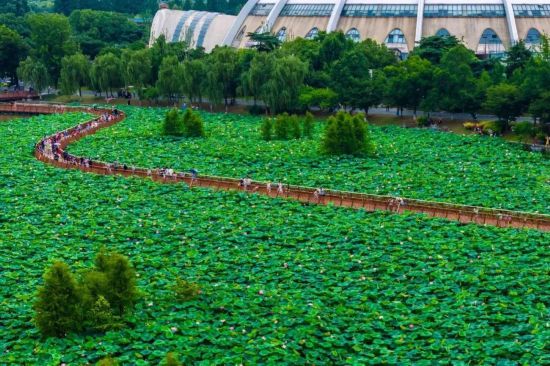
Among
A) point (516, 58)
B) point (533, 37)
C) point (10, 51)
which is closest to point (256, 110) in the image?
point (516, 58)

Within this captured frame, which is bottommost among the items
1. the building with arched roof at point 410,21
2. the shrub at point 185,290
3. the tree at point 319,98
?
the shrub at point 185,290

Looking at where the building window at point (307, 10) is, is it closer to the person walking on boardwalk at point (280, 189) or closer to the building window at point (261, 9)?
the building window at point (261, 9)

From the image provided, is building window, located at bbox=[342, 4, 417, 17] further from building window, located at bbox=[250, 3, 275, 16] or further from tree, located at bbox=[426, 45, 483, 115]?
tree, located at bbox=[426, 45, 483, 115]

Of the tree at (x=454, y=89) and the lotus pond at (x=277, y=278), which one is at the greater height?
the tree at (x=454, y=89)

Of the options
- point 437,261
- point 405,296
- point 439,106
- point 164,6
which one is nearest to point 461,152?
point 439,106

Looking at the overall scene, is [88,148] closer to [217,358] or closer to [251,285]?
[251,285]

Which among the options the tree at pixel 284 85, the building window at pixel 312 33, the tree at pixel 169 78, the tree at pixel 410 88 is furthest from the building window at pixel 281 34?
the tree at pixel 410 88

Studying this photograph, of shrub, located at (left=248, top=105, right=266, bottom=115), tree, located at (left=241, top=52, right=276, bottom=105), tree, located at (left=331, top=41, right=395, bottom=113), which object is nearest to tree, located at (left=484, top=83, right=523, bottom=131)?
tree, located at (left=331, top=41, right=395, bottom=113)
